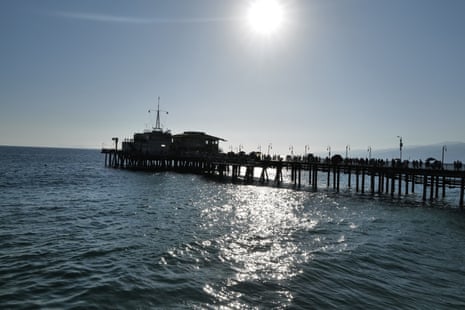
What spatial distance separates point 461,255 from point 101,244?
1810 cm

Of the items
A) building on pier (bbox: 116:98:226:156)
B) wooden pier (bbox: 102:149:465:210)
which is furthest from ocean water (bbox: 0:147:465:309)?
building on pier (bbox: 116:98:226:156)

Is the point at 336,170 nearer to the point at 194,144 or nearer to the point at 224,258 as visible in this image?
the point at 194,144

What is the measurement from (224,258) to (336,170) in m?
43.0

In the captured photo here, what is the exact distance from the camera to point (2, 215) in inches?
826

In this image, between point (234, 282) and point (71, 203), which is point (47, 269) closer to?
point (234, 282)

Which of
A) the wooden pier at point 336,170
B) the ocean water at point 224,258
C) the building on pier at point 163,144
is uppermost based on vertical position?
the building on pier at point 163,144

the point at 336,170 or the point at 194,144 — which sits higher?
the point at 194,144

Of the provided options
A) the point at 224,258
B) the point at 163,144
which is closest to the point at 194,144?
the point at 163,144

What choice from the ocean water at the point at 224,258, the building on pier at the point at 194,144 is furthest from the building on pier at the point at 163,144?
the ocean water at the point at 224,258

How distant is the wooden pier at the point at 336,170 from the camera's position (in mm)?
37037

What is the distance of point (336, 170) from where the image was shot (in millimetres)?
52719

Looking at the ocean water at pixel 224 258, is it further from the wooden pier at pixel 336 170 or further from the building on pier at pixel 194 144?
the building on pier at pixel 194 144

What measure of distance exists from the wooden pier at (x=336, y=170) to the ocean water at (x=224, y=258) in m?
11.1

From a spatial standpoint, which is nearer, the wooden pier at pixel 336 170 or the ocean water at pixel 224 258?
the ocean water at pixel 224 258
